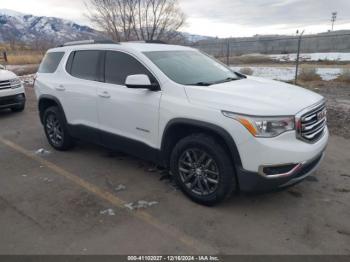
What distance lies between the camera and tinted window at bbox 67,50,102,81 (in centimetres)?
484

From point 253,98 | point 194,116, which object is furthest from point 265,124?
point 194,116

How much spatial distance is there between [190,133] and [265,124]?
97 cm

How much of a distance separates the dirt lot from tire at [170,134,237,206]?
0.56 ft

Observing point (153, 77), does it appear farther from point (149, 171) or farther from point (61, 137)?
point (61, 137)

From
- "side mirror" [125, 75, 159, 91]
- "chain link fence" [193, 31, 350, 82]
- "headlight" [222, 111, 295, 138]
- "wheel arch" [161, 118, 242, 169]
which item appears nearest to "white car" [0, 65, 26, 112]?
"side mirror" [125, 75, 159, 91]

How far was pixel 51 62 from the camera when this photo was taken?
5.82 m

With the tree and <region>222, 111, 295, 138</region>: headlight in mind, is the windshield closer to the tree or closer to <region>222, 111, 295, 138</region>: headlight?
<region>222, 111, 295, 138</region>: headlight

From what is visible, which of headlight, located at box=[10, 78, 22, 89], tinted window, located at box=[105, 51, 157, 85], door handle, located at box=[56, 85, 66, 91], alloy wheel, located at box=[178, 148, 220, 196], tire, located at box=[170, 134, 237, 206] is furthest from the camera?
headlight, located at box=[10, 78, 22, 89]

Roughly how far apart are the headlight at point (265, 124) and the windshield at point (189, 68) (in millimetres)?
932

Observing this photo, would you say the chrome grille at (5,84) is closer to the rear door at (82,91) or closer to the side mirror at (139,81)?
the rear door at (82,91)

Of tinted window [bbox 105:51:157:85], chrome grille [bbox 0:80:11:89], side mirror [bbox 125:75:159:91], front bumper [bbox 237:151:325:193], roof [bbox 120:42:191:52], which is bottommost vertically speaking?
front bumper [bbox 237:151:325:193]

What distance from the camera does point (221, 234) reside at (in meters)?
3.27

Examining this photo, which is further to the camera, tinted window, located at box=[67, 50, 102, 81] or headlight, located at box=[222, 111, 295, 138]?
tinted window, located at box=[67, 50, 102, 81]

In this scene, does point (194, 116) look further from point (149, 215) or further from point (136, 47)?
point (136, 47)
